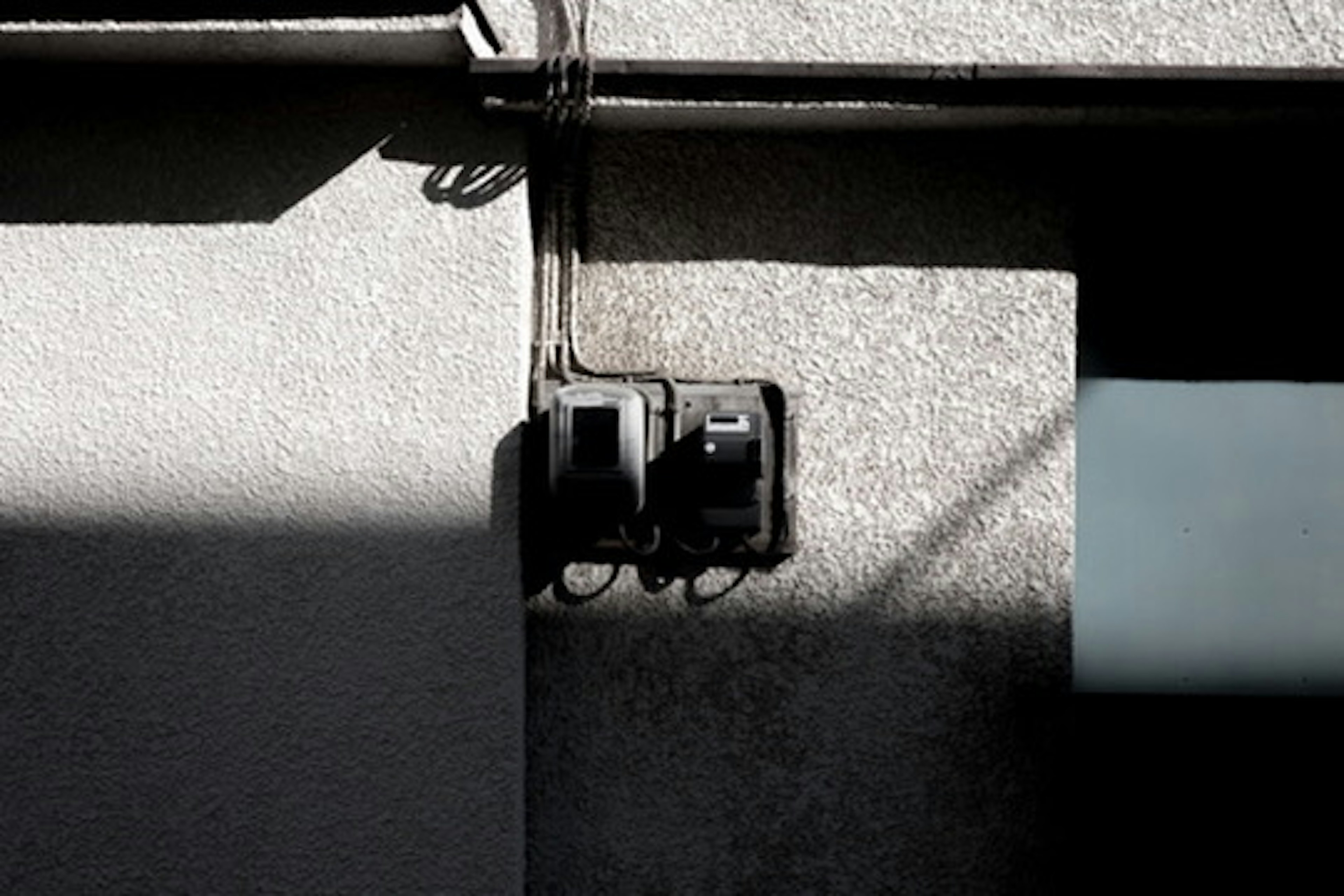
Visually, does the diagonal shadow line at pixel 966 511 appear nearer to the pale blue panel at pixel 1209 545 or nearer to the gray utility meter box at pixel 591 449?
the pale blue panel at pixel 1209 545

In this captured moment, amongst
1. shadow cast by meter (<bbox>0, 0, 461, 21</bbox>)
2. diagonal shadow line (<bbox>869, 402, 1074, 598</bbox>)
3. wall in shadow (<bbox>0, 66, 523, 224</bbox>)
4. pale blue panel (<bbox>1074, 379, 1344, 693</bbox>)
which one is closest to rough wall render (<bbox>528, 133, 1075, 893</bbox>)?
diagonal shadow line (<bbox>869, 402, 1074, 598</bbox>)

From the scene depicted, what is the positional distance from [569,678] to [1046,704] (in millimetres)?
1359

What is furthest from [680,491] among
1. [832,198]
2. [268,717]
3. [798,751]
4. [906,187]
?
[268,717]

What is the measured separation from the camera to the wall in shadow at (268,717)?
4473 millimetres

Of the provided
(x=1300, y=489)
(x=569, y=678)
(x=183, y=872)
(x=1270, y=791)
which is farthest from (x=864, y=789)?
(x=183, y=872)

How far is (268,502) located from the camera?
4.53 m

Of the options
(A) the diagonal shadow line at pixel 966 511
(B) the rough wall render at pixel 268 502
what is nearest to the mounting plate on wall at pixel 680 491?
(B) the rough wall render at pixel 268 502

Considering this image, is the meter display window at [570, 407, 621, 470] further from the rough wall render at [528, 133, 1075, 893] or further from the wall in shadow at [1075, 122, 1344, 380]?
the wall in shadow at [1075, 122, 1344, 380]

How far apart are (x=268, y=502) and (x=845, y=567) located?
1.62 metres

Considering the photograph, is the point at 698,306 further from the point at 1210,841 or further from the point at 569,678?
the point at 1210,841

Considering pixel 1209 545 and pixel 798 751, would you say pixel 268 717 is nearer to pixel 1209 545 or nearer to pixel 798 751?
pixel 798 751

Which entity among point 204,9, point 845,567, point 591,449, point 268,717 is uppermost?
point 204,9

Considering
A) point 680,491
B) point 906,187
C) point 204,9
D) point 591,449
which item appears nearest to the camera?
point 204,9

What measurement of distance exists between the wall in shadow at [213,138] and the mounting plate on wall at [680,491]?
2.44ft
